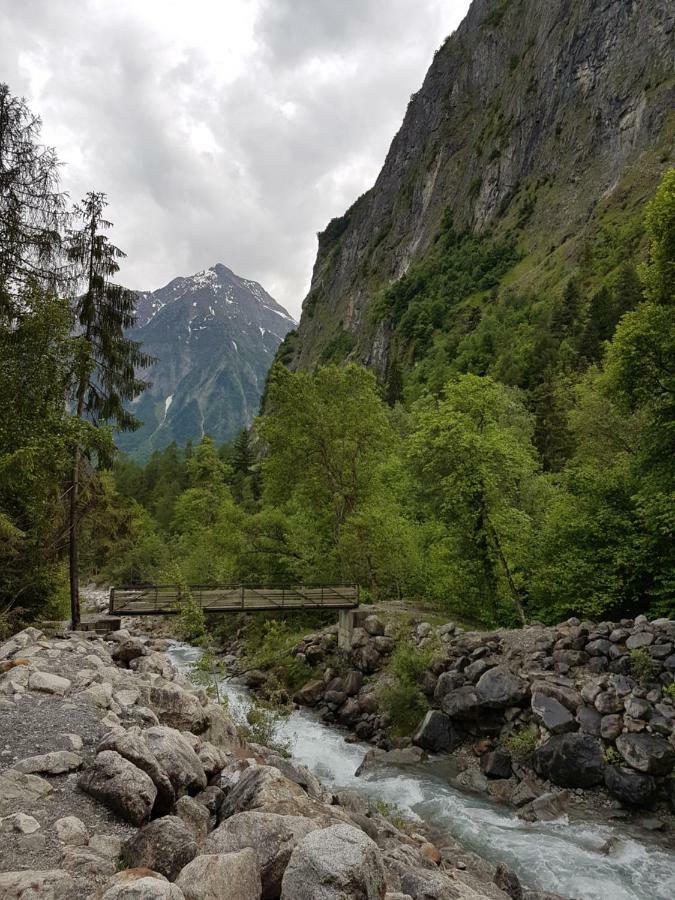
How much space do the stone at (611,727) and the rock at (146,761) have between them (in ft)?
33.2

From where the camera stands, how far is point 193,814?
5.70 metres

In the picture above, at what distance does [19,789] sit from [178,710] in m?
3.96

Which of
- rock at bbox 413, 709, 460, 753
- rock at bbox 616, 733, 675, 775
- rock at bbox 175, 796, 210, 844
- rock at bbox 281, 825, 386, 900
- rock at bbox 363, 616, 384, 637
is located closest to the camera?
rock at bbox 281, 825, 386, 900

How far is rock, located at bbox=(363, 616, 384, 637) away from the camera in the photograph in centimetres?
1986

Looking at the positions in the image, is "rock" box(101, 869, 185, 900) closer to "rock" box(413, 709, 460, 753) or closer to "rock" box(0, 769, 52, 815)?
"rock" box(0, 769, 52, 815)

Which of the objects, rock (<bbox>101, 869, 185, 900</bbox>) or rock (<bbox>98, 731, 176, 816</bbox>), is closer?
rock (<bbox>101, 869, 185, 900</bbox>)

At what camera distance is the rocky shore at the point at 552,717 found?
1103 cm

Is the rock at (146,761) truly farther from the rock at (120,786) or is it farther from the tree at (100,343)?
the tree at (100,343)

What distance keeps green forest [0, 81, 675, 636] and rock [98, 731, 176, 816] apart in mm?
5381

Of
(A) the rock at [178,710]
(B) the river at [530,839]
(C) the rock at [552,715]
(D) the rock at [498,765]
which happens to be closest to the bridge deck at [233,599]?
(B) the river at [530,839]

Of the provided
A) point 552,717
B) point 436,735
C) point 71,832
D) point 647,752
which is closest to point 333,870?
point 71,832

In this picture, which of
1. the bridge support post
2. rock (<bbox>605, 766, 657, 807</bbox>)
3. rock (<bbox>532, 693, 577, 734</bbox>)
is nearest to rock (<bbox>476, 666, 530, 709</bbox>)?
rock (<bbox>532, 693, 577, 734</bbox>)

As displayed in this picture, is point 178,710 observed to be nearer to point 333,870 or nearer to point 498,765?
point 333,870

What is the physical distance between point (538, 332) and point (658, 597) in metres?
49.8
